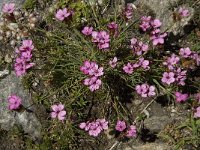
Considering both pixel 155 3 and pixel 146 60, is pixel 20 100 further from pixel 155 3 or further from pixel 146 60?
pixel 155 3

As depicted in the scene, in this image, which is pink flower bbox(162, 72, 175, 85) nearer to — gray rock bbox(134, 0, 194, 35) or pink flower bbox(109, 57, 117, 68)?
pink flower bbox(109, 57, 117, 68)

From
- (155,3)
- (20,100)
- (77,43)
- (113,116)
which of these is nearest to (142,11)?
(155,3)

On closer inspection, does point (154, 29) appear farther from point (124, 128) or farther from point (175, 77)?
point (124, 128)

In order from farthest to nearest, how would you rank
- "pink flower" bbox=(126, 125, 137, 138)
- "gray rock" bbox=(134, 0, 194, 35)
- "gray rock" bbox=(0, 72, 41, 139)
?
"gray rock" bbox=(134, 0, 194, 35)
"gray rock" bbox=(0, 72, 41, 139)
"pink flower" bbox=(126, 125, 137, 138)

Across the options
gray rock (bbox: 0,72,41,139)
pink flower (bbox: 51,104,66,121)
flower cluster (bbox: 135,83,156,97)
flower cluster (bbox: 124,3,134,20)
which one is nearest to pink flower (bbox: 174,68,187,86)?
flower cluster (bbox: 135,83,156,97)

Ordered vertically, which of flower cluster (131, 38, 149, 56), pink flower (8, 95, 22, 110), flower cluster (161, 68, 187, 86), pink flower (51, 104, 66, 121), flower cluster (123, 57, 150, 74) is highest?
flower cluster (131, 38, 149, 56)

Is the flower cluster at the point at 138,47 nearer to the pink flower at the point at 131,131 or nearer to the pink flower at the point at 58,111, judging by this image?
the pink flower at the point at 131,131
